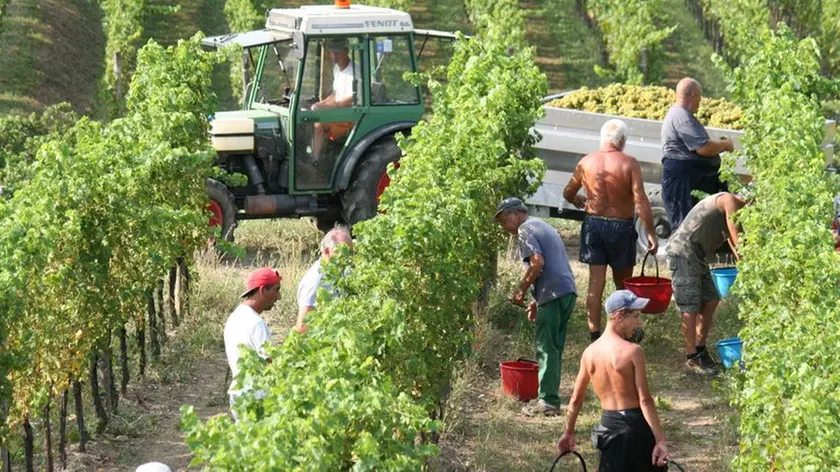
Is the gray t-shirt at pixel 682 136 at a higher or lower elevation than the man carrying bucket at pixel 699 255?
higher

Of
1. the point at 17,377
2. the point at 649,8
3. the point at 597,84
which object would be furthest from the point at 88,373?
the point at 597,84

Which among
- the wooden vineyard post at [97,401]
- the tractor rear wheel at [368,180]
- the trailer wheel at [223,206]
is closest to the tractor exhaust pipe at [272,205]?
the trailer wheel at [223,206]

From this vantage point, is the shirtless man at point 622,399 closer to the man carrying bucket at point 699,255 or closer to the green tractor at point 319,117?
the man carrying bucket at point 699,255

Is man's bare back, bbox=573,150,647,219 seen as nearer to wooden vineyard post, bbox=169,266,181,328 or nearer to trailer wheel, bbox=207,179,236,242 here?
wooden vineyard post, bbox=169,266,181,328

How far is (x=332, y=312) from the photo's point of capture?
19.5 ft

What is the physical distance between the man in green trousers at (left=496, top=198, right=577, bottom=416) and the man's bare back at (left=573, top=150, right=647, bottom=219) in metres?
0.90

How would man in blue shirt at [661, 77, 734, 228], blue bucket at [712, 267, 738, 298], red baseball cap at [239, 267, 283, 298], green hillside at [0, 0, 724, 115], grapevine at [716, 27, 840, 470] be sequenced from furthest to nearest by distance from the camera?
green hillside at [0, 0, 724, 115] → man in blue shirt at [661, 77, 734, 228] → blue bucket at [712, 267, 738, 298] → red baseball cap at [239, 267, 283, 298] → grapevine at [716, 27, 840, 470]

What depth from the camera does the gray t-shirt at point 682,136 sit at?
1047cm

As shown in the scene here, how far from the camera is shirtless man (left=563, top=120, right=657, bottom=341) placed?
9.37 m

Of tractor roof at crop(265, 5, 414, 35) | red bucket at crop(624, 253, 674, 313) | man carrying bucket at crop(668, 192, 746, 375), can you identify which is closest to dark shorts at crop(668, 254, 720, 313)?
man carrying bucket at crop(668, 192, 746, 375)

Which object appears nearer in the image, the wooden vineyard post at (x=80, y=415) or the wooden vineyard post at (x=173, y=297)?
the wooden vineyard post at (x=80, y=415)

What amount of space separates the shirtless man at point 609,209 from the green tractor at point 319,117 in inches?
131

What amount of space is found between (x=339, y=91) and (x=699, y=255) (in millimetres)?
4211

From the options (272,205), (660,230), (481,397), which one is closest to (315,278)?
(481,397)
